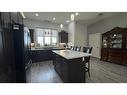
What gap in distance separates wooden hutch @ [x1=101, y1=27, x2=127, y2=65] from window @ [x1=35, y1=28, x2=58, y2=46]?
13.8 feet

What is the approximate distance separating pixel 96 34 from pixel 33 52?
5161 millimetres

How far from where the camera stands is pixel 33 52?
235 inches

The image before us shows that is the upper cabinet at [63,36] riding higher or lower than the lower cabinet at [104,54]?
higher

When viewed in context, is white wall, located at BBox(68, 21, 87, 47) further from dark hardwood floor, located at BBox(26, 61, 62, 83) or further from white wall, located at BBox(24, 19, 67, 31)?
dark hardwood floor, located at BBox(26, 61, 62, 83)

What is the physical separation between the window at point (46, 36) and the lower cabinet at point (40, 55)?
1773 millimetres

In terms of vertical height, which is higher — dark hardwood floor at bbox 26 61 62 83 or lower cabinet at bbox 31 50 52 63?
lower cabinet at bbox 31 50 52 63

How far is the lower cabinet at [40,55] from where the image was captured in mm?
6052

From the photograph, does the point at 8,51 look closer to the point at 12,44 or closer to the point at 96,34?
the point at 12,44

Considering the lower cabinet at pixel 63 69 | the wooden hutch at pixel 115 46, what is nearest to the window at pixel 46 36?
the wooden hutch at pixel 115 46

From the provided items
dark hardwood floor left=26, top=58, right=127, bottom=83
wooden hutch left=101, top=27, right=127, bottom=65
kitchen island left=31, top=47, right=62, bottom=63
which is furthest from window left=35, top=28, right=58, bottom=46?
dark hardwood floor left=26, top=58, right=127, bottom=83

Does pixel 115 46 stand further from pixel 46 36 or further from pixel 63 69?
pixel 46 36

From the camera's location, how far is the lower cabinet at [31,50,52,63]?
6.05 meters

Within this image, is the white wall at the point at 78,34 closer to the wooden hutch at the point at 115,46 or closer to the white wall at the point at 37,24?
the white wall at the point at 37,24
